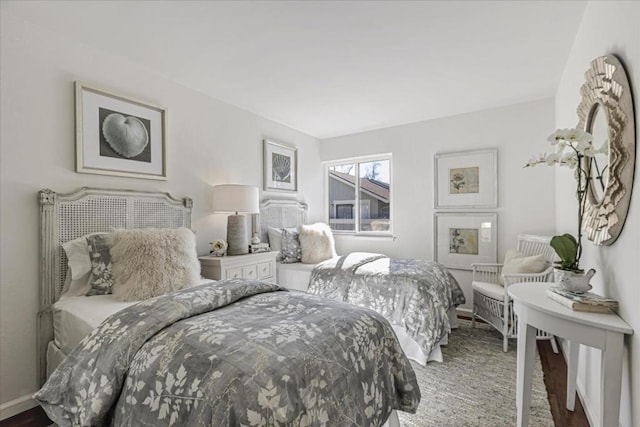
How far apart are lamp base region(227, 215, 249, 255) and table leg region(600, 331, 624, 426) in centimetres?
268

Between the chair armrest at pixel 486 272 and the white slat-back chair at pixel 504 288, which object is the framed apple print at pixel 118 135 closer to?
the white slat-back chair at pixel 504 288

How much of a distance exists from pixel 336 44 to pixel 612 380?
7.84 feet

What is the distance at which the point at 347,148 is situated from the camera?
4.69 metres

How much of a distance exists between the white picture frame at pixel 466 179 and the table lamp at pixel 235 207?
2400mm

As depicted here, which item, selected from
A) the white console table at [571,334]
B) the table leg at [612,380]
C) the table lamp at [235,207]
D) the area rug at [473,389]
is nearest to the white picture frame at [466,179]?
the area rug at [473,389]

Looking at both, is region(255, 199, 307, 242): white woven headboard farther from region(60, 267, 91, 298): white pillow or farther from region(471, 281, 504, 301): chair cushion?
region(471, 281, 504, 301): chair cushion

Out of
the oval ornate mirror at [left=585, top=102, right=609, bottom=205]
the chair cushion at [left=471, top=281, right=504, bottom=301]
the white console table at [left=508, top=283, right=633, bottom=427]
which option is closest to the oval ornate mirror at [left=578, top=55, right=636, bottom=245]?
the oval ornate mirror at [left=585, top=102, right=609, bottom=205]

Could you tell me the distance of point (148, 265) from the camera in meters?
1.99

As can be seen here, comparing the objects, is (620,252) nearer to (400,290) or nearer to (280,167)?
(400,290)

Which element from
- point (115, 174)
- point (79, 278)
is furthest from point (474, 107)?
point (79, 278)

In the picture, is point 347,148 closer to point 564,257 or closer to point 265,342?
point 564,257

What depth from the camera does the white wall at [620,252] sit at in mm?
1197

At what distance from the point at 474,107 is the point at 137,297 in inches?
151

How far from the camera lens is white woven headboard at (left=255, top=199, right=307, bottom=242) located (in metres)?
3.74
